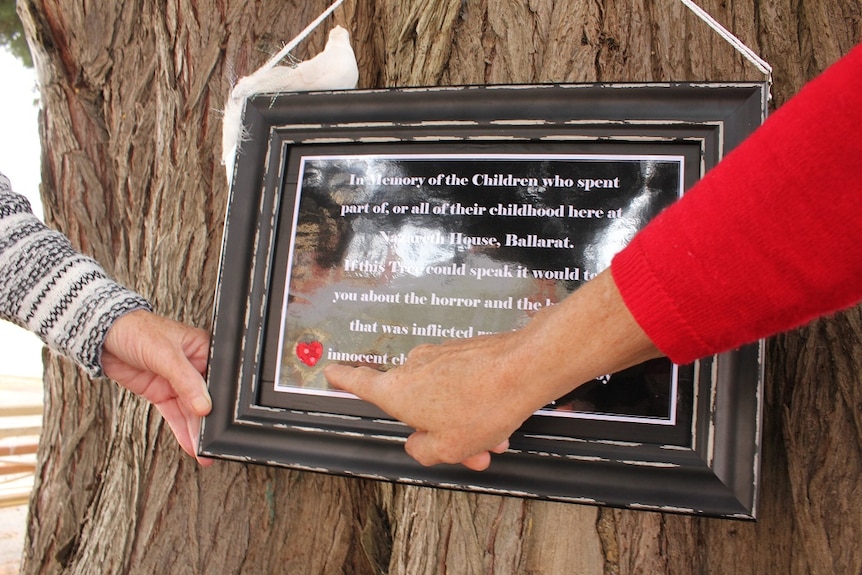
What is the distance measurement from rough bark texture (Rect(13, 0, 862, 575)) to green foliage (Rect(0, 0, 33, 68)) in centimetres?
370

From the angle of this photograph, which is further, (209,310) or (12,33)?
(12,33)

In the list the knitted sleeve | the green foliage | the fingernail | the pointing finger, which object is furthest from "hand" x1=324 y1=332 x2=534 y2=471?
the green foliage

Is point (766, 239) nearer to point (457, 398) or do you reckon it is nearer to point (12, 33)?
point (457, 398)

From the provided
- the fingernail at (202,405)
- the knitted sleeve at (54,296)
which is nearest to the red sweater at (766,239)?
the fingernail at (202,405)

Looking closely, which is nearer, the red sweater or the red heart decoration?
the red sweater

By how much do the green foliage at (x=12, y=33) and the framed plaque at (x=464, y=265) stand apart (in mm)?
4686

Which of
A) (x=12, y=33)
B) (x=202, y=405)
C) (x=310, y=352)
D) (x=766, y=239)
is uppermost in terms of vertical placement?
(x=12, y=33)

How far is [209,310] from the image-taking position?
61.6 inches

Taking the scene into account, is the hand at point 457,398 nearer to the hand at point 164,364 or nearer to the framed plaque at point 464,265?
the framed plaque at point 464,265

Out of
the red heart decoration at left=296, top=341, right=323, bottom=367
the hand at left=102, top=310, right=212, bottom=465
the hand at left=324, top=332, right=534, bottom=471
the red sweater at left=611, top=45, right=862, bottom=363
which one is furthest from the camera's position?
the hand at left=102, top=310, right=212, bottom=465

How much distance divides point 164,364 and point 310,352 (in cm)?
35

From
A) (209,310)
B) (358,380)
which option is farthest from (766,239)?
(209,310)

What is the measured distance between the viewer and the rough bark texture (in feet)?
4.11

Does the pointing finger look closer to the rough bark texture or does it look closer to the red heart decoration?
the red heart decoration
